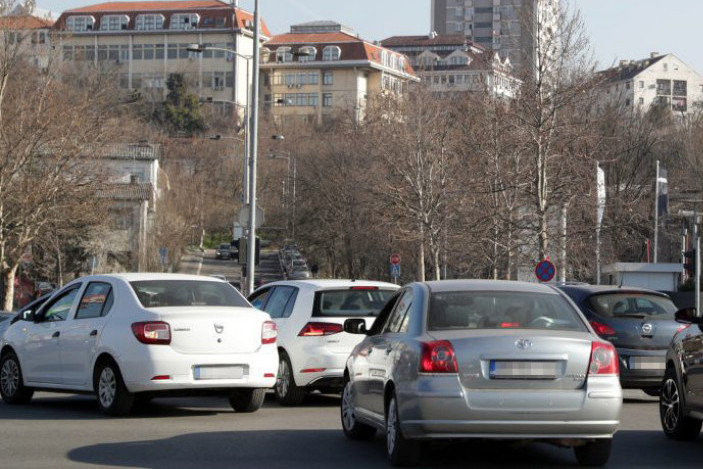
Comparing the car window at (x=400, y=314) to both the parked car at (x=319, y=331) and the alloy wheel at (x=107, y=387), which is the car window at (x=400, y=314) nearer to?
the alloy wheel at (x=107, y=387)

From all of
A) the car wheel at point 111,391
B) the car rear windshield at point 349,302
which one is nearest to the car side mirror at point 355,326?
the car wheel at point 111,391

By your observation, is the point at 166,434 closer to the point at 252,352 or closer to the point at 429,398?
the point at 252,352

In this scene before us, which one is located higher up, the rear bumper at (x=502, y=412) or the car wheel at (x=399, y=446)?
the rear bumper at (x=502, y=412)

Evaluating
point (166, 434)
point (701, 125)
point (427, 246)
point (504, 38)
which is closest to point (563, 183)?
point (504, 38)

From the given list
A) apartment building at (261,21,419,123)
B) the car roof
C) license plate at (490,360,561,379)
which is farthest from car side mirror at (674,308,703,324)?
apartment building at (261,21,419,123)

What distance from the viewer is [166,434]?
12719 mm

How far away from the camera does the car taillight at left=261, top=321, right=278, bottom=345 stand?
47.2ft

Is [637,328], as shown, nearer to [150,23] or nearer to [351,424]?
[351,424]

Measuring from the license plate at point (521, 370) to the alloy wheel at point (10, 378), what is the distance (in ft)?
26.5

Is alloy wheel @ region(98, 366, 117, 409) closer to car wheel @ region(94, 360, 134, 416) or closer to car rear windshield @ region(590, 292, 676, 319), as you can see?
car wheel @ region(94, 360, 134, 416)

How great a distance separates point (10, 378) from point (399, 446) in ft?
24.7

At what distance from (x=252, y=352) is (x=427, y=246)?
41537 millimetres

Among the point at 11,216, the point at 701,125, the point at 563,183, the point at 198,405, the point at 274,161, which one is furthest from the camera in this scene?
the point at 274,161

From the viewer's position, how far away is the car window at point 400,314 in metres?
11.1
